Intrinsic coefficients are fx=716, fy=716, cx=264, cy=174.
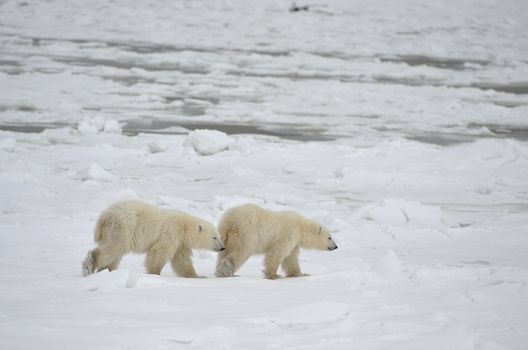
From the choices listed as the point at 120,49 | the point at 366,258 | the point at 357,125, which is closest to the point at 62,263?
the point at 366,258

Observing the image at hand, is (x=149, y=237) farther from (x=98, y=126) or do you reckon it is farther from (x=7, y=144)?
(x=98, y=126)

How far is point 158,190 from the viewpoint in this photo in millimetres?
8883

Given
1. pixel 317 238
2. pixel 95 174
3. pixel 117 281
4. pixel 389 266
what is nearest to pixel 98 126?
pixel 95 174

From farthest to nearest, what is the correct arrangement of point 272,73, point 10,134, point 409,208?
1. point 272,73
2. point 10,134
3. point 409,208

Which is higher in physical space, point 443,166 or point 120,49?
point 443,166

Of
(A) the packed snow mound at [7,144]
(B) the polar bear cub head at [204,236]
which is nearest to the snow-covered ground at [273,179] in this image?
(A) the packed snow mound at [7,144]

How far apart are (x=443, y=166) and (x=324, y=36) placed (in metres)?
20.4

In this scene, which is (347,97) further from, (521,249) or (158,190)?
(521,249)

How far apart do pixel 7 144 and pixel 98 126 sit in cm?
240

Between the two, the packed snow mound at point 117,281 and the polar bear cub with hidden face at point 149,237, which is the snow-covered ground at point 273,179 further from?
the polar bear cub with hidden face at point 149,237

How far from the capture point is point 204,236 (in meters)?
5.48

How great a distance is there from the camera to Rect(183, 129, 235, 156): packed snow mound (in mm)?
10969

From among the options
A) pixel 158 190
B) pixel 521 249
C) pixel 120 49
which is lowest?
pixel 120 49

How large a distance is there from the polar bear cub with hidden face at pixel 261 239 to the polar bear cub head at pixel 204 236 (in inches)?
8.3
